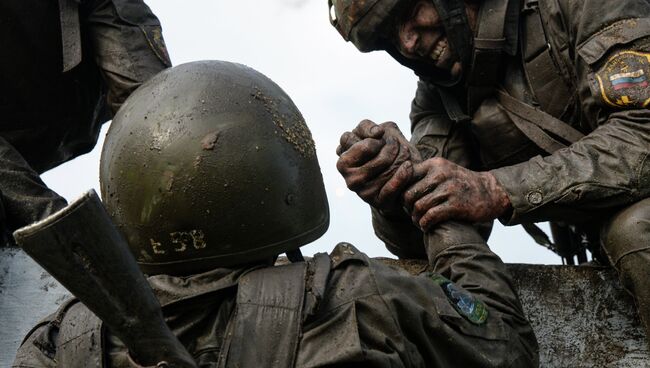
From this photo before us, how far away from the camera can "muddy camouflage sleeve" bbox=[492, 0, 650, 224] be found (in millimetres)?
3805

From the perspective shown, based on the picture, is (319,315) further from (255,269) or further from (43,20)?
(43,20)

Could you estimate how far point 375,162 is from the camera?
377 cm

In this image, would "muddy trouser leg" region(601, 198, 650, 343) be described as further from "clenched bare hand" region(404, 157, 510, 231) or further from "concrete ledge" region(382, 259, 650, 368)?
"clenched bare hand" region(404, 157, 510, 231)

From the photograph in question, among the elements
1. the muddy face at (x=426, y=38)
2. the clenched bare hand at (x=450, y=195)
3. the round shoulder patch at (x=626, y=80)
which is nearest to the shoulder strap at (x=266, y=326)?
the clenched bare hand at (x=450, y=195)

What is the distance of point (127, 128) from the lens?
2979 millimetres

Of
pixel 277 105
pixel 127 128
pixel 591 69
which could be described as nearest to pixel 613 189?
pixel 591 69

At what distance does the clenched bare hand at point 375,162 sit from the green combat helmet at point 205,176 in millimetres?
740

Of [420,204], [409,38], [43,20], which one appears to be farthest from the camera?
[43,20]

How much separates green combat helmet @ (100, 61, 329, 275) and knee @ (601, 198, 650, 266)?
3.82 ft

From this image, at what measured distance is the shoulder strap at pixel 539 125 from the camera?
171 inches

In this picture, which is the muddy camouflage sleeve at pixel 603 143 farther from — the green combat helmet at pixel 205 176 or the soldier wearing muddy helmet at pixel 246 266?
the green combat helmet at pixel 205 176

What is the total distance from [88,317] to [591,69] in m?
2.15

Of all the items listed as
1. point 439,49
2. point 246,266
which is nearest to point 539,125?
point 439,49

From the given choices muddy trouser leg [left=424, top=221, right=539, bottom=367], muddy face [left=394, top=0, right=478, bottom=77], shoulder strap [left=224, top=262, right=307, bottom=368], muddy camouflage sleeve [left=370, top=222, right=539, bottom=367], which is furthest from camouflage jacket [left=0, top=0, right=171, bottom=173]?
shoulder strap [left=224, top=262, right=307, bottom=368]
